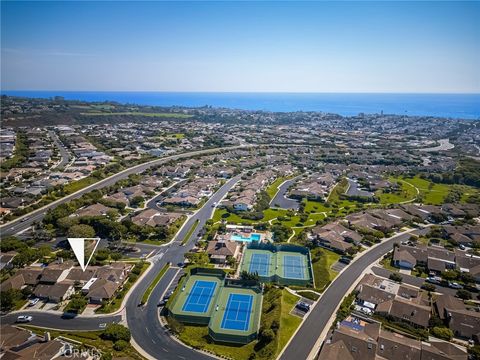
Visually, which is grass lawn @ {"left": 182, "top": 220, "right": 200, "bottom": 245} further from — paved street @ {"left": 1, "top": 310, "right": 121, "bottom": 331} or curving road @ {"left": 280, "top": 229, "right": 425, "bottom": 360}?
curving road @ {"left": 280, "top": 229, "right": 425, "bottom": 360}

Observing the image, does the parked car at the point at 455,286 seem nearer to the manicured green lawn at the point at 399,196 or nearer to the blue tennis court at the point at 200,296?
the blue tennis court at the point at 200,296

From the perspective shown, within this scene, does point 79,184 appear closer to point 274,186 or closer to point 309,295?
point 274,186

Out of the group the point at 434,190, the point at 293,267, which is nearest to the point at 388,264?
A: the point at 293,267

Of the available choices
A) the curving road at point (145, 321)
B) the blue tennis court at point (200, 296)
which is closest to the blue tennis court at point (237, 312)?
the blue tennis court at point (200, 296)

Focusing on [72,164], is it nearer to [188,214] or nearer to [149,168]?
[149,168]

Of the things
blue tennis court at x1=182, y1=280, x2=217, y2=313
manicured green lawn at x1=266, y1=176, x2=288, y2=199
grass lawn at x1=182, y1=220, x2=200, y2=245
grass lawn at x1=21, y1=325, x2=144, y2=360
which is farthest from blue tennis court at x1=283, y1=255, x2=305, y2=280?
manicured green lawn at x1=266, y1=176, x2=288, y2=199
